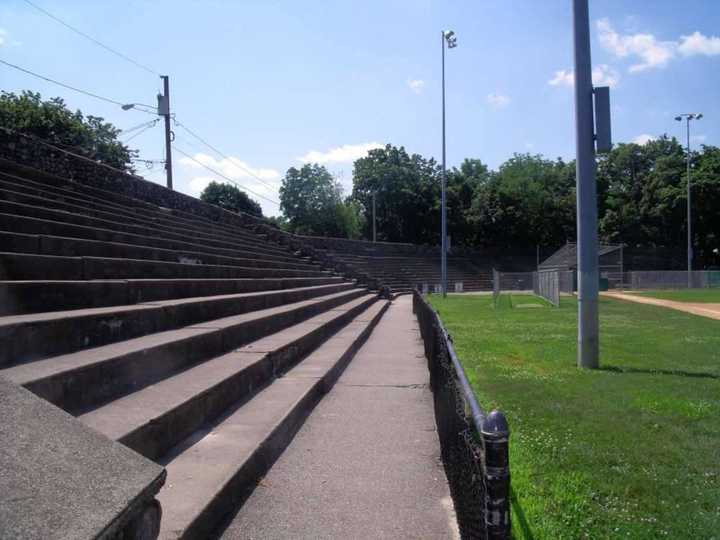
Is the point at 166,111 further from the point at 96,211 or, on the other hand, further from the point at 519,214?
the point at 519,214

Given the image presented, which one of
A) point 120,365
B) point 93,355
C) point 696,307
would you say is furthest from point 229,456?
point 696,307

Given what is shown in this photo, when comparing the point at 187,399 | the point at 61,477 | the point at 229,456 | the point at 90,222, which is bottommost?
the point at 229,456

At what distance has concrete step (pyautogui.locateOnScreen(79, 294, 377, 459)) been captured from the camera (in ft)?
11.6

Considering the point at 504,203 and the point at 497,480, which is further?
the point at 504,203

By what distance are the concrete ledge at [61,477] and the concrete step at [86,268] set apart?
293 centimetres

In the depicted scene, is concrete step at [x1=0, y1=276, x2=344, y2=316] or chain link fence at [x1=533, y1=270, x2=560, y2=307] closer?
concrete step at [x1=0, y1=276, x2=344, y2=316]

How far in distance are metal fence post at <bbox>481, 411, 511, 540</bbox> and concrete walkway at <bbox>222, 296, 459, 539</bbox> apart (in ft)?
5.16

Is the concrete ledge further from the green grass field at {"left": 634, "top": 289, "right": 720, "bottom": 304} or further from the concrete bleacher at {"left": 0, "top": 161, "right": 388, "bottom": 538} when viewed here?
the green grass field at {"left": 634, "top": 289, "right": 720, "bottom": 304}

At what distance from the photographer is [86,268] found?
6.38 metres

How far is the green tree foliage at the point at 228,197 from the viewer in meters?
69.5

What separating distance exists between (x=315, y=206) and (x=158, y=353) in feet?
219

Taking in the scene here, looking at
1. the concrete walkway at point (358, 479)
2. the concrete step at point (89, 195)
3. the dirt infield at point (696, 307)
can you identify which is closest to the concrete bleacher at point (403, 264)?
the dirt infield at point (696, 307)

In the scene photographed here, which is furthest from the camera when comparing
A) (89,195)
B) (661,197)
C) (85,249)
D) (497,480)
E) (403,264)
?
(661,197)

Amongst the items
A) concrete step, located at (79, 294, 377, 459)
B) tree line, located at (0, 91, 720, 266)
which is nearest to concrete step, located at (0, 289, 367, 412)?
concrete step, located at (79, 294, 377, 459)
